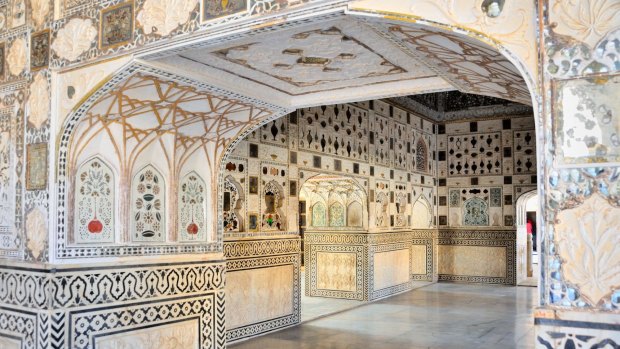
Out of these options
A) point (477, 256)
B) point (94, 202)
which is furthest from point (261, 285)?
point (477, 256)

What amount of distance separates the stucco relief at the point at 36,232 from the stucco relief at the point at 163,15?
187 cm

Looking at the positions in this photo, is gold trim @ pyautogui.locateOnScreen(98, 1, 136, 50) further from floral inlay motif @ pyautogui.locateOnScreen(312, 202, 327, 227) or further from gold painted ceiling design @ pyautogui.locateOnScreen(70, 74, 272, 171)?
floral inlay motif @ pyautogui.locateOnScreen(312, 202, 327, 227)

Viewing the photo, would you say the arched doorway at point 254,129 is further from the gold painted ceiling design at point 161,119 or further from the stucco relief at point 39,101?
the stucco relief at point 39,101

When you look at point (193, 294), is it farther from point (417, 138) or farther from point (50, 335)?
point (417, 138)

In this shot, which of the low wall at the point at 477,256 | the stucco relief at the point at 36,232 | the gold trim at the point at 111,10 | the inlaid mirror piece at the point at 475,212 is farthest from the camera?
the inlaid mirror piece at the point at 475,212

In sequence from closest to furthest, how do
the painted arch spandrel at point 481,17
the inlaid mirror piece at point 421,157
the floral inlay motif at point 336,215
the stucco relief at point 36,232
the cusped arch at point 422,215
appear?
1. the painted arch spandrel at point 481,17
2. the stucco relief at point 36,232
3. the floral inlay motif at point 336,215
4. the inlaid mirror piece at point 421,157
5. the cusped arch at point 422,215

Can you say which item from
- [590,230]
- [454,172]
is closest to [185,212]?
[590,230]

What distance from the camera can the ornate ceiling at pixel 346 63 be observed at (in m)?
3.57

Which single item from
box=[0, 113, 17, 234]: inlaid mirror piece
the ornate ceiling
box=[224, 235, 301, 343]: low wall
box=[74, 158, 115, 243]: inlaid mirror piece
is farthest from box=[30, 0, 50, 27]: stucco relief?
box=[224, 235, 301, 343]: low wall

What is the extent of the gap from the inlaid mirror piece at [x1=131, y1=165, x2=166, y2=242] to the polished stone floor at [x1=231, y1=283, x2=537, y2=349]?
2.18m

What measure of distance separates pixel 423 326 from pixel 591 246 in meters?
6.19

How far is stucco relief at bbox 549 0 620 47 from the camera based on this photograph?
2531 mm

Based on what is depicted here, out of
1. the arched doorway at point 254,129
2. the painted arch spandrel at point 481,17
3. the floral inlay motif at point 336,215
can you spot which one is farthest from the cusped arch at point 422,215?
the painted arch spandrel at point 481,17

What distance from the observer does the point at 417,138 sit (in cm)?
1323
